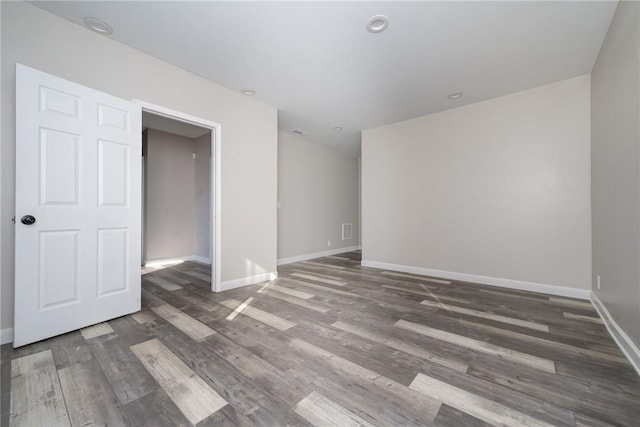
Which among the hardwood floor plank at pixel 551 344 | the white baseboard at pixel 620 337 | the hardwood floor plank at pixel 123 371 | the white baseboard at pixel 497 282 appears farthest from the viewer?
the white baseboard at pixel 497 282

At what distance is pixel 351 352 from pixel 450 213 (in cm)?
296

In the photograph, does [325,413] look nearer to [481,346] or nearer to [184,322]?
[481,346]

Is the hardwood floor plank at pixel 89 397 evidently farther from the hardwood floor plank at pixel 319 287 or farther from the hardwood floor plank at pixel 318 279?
the hardwood floor plank at pixel 318 279

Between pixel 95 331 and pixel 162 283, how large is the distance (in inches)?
60.3

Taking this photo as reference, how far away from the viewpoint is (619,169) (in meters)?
1.95

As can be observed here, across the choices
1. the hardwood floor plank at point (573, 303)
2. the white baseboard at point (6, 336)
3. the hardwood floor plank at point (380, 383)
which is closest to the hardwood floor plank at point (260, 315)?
the hardwood floor plank at point (380, 383)

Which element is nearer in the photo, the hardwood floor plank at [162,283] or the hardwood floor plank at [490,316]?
the hardwood floor plank at [490,316]

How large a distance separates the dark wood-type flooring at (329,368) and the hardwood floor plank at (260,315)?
0.8 inches

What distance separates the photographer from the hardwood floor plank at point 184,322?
6.77 ft

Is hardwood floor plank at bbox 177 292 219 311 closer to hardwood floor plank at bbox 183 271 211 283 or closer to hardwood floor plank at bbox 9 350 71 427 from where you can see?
hardwood floor plank at bbox 183 271 211 283

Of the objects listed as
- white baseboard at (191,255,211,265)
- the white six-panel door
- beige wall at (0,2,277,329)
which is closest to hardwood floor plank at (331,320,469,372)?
beige wall at (0,2,277,329)

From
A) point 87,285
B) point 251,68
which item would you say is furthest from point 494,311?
point 87,285

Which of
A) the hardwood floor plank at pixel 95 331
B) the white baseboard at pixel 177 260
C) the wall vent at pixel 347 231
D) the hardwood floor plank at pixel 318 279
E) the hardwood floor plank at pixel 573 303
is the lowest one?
the hardwood floor plank at pixel 318 279

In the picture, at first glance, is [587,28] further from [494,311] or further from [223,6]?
[223,6]
